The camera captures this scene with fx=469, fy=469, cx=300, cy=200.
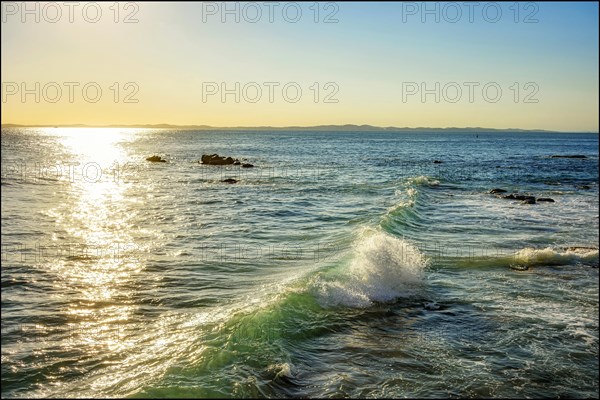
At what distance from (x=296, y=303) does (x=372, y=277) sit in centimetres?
331

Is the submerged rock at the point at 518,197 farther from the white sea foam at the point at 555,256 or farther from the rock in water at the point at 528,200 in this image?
the white sea foam at the point at 555,256

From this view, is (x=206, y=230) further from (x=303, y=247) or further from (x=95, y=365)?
(x=95, y=365)

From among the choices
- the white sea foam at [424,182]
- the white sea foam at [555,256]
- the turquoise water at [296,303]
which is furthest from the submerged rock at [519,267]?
the white sea foam at [424,182]

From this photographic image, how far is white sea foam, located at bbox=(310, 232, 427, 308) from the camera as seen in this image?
1391 centimetres

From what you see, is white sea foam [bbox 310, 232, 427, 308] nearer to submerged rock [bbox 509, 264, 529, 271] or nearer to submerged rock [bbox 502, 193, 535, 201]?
Result: submerged rock [bbox 509, 264, 529, 271]

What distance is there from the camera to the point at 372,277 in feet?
50.1

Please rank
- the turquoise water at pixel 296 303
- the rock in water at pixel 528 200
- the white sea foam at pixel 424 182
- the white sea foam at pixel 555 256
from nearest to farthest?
the turquoise water at pixel 296 303 → the white sea foam at pixel 555 256 → the rock in water at pixel 528 200 → the white sea foam at pixel 424 182

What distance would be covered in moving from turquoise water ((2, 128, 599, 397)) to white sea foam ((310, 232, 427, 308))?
0.22ft

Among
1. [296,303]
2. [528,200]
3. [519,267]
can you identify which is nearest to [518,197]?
[528,200]

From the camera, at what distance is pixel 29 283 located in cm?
1426

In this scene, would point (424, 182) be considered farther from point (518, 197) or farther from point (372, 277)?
point (372, 277)

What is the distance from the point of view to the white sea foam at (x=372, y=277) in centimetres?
1391

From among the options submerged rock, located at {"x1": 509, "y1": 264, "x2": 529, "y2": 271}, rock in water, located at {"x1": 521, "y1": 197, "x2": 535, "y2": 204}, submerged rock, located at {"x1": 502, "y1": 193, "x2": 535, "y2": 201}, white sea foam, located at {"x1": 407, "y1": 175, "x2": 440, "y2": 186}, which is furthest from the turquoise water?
white sea foam, located at {"x1": 407, "y1": 175, "x2": 440, "y2": 186}

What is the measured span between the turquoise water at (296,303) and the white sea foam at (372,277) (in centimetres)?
7
